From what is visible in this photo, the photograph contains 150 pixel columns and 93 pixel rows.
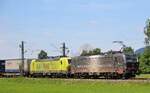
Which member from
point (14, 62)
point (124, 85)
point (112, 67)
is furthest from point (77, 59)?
point (14, 62)

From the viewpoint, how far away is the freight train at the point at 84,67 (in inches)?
2375

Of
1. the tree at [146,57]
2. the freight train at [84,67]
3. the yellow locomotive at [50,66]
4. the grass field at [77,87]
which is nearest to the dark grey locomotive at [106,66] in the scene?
the freight train at [84,67]

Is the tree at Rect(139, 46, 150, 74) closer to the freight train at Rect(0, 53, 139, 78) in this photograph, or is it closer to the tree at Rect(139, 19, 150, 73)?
the tree at Rect(139, 19, 150, 73)

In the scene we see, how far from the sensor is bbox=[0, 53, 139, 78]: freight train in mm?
60312

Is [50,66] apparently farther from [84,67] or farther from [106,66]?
[106,66]

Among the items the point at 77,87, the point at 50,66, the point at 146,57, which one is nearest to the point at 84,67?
the point at 50,66

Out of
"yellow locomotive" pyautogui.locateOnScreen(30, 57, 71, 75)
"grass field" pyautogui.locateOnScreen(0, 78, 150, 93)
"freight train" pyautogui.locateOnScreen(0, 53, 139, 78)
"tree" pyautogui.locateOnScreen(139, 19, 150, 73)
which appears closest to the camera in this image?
"grass field" pyautogui.locateOnScreen(0, 78, 150, 93)

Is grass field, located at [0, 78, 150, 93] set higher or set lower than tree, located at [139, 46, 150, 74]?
lower

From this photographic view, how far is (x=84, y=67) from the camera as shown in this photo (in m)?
68.4

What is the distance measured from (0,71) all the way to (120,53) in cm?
4345

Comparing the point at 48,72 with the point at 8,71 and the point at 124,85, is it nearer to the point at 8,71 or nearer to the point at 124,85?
the point at 8,71

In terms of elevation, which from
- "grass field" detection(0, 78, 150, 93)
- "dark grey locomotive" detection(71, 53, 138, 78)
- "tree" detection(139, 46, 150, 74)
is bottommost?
"grass field" detection(0, 78, 150, 93)

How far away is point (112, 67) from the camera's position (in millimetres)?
61625

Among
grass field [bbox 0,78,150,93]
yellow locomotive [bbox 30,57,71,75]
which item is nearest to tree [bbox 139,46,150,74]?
yellow locomotive [bbox 30,57,71,75]
